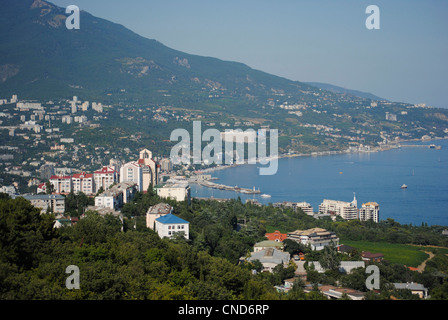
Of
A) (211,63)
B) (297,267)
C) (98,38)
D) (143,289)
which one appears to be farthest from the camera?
(211,63)

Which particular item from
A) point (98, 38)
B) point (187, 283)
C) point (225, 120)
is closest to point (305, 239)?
point (187, 283)

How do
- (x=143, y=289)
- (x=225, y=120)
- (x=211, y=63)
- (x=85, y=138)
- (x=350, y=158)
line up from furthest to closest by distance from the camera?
(x=211, y=63) → (x=225, y=120) → (x=350, y=158) → (x=85, y=138) → (x=143, y=289)

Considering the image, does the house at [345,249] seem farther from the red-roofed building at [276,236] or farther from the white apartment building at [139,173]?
the white apartment building at [139,173]

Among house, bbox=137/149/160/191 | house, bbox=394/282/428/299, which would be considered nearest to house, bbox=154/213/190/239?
house, bbox=394/282/428/299

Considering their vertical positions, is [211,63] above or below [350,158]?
above

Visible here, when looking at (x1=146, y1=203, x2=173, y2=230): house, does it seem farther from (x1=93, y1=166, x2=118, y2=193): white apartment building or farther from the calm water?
the calm water
